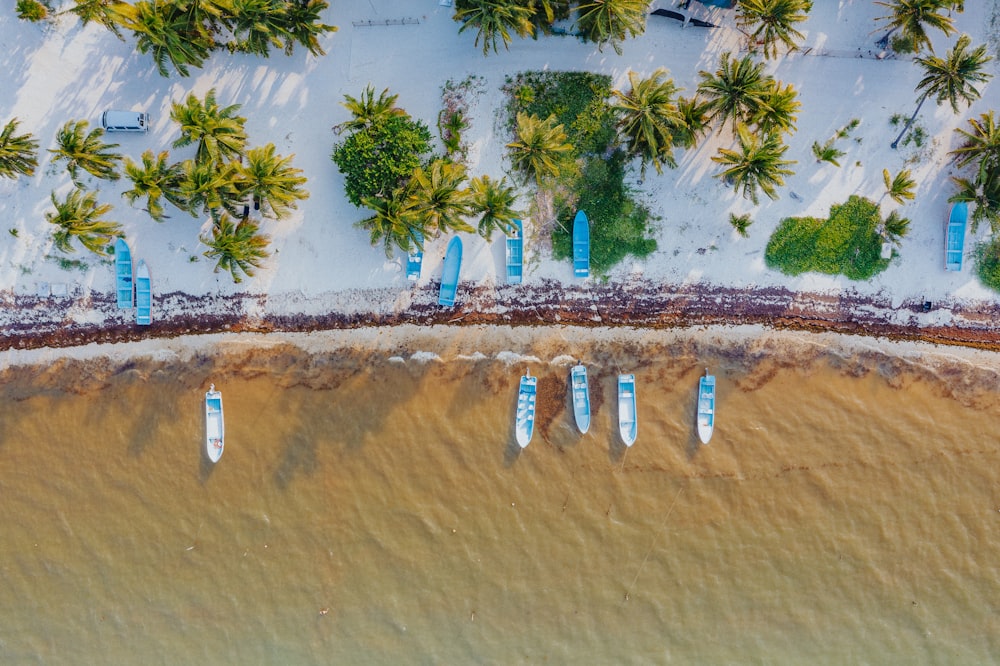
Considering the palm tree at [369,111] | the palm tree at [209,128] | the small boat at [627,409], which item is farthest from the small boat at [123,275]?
the small boat at [627,409]

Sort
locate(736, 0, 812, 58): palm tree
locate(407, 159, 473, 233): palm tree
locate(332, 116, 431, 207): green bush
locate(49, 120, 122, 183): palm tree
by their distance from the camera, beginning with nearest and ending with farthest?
locate(736, 0, 812, 58): palm tree → locate(407, 159, 473, 233): palm tree → locate(49, 120, 122, 183): palm tree → locate(332, 116, 431, 207): green bush

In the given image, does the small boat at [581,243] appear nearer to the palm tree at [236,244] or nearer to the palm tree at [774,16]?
the palm tree at [774,16]

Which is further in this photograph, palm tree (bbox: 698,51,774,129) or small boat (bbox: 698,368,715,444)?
small boat (bbox: 698,368,715,444)

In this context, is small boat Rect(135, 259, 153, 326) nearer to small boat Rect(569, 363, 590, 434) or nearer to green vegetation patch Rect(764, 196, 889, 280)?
small boat Rect(569, 363, 590, 434)

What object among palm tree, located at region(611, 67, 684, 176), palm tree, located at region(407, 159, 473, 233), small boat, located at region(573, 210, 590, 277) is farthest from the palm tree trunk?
palm tree, located at region(407, 159, 473, 233)

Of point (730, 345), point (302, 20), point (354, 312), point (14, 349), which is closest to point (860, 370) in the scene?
point (730, 345)

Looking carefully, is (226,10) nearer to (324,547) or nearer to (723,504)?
(324,547)
